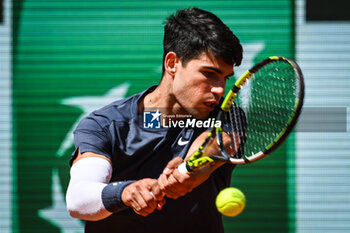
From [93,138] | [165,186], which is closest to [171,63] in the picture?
[93,138]

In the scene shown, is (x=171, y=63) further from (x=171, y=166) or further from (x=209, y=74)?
(x=171, y=166)

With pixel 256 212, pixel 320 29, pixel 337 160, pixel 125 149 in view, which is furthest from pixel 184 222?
pixel 320 29

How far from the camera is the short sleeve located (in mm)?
2096

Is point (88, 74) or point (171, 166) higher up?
point (171, 166)

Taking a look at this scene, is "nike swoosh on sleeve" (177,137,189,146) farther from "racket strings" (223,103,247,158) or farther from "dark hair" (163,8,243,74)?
"dark hair" (163,8,243,74)

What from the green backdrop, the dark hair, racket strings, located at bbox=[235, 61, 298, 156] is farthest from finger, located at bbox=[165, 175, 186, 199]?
the green backdrop

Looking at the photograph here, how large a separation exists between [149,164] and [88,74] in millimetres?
2272

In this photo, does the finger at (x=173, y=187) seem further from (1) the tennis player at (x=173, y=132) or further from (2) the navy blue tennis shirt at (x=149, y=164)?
(2) the navy blue tennis shirt at (x=149, y=164)

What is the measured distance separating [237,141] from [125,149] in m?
0.56

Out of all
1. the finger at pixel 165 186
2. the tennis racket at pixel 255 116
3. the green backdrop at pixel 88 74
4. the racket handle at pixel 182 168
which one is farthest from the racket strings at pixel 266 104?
the green backdrop at pixel 88 74

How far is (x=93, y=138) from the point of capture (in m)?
2.12

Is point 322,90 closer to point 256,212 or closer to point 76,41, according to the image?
point 256,212

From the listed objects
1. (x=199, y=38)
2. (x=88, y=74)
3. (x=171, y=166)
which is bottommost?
(x=88, y=74)

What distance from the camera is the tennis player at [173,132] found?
2.19 metres
